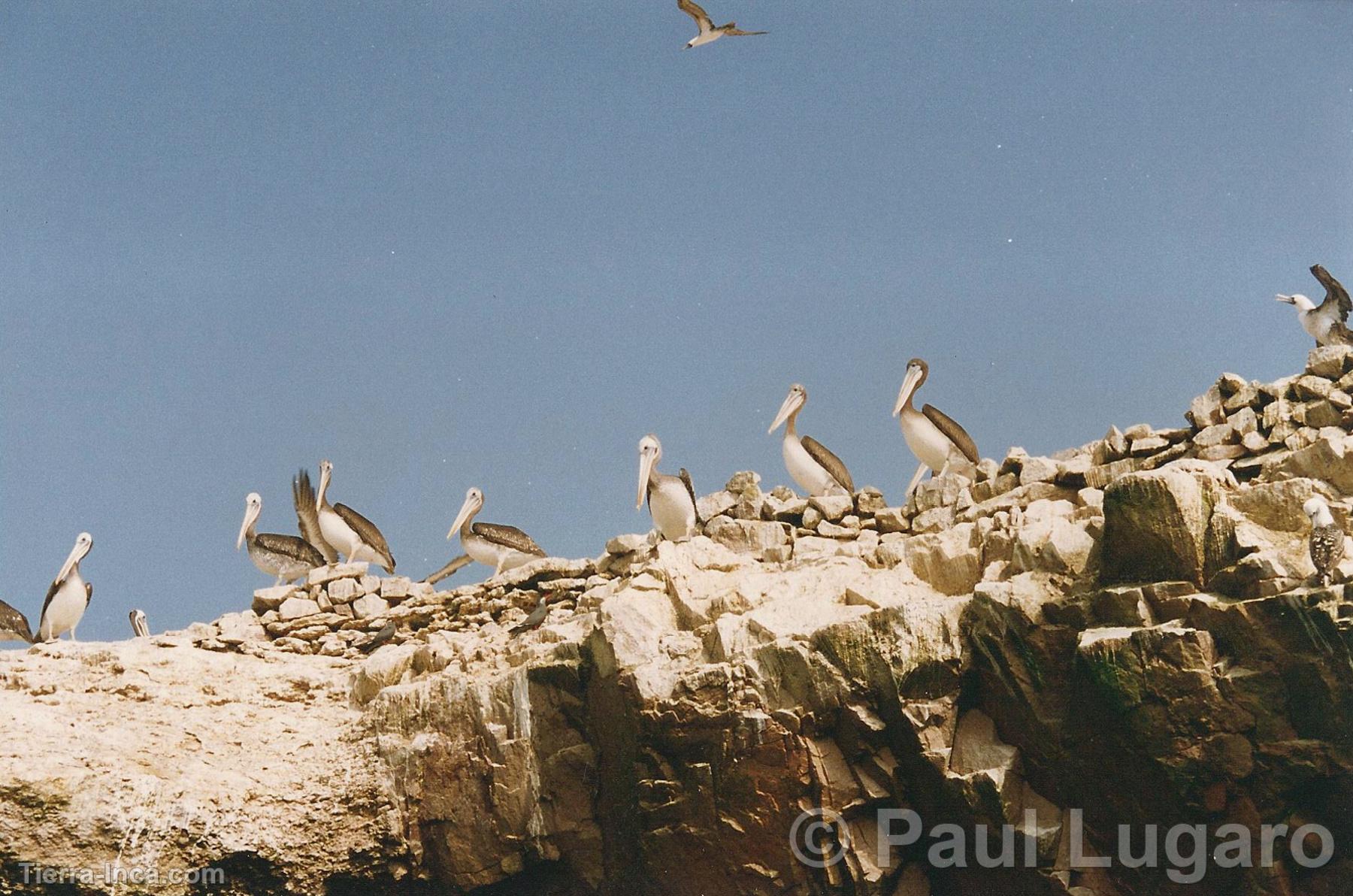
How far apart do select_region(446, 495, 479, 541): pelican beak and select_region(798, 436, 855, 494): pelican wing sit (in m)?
5.39

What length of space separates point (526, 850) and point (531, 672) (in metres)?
1.63

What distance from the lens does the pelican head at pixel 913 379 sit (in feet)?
64.7

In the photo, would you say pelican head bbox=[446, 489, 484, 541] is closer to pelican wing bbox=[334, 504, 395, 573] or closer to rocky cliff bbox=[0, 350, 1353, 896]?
pelican wing bbox=[334, 504, 395, 573]

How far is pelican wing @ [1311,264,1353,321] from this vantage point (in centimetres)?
1656

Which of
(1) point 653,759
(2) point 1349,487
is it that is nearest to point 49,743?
(1) point 653,759

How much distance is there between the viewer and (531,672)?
13336 millimetres

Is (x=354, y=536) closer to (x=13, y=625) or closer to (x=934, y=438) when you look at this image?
(x=13, y=625)

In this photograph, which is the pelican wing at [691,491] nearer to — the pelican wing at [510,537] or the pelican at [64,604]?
the pelican wing at [510,537]

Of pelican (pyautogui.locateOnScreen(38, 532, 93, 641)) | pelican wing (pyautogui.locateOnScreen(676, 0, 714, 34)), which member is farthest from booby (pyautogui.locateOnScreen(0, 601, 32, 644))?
pelican wing (pyautogui.locateOnScreen(676, 0, 714, 34))

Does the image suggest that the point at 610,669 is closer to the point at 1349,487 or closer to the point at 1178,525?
the point at 1178,525

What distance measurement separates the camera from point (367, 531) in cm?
2133

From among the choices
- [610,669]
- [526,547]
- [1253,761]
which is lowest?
[1253,761]

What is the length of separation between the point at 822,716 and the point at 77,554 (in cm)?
1272

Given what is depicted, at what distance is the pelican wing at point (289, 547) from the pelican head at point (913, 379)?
835cm
